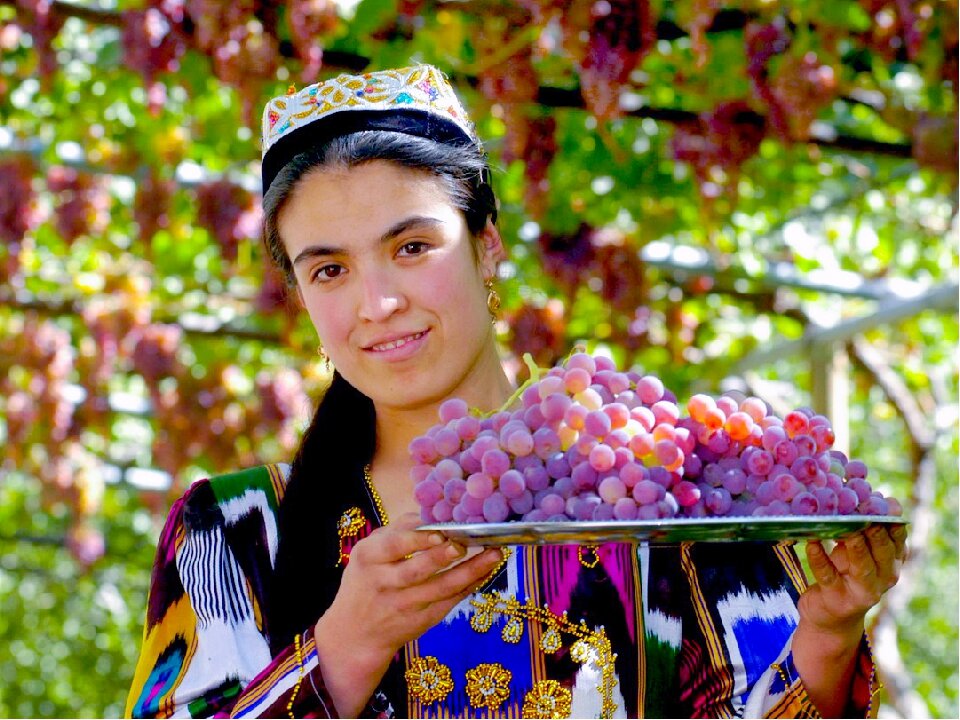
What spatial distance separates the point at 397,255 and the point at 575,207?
3.10 metres

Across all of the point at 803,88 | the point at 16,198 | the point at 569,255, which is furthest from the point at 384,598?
the point at 16,198

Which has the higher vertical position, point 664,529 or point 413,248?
point 413,248

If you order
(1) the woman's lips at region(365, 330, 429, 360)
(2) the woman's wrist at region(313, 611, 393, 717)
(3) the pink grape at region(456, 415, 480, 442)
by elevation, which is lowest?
(2) the woman's wrist at region(313, 611, 393, 717)

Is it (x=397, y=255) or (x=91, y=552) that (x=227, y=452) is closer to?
(x=91, y=552)

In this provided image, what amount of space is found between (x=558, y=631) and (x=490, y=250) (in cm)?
55

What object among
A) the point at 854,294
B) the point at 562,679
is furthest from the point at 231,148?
the point at 562,679

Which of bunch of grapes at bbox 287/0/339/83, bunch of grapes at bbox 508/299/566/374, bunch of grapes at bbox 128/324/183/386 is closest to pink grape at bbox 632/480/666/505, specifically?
bunch of grapes at bbox 287/0/339/83

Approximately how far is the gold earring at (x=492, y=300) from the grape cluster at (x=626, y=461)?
501mm

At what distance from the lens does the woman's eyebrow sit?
1.77m

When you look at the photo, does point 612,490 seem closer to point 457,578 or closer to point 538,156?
point 457,578

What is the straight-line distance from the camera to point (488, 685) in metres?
1.76

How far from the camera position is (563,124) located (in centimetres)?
431

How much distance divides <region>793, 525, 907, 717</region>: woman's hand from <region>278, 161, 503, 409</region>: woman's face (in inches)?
21.0

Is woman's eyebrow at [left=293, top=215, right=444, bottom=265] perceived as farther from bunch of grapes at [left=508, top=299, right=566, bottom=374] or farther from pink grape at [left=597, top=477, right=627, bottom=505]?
bunch of grapes at [left=508, top=299, right=566, bottom=374]
